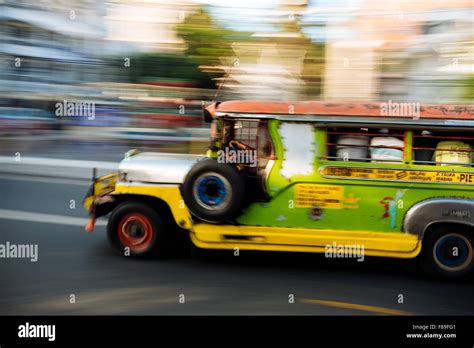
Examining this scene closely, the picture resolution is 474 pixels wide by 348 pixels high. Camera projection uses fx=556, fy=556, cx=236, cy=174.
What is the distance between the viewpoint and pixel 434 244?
20.2ft

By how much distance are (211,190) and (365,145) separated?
180 cm

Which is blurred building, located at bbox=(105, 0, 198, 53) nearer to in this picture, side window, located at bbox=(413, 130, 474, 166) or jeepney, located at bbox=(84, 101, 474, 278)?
jeepney, located at bbox=(84, 101, 474, 278)

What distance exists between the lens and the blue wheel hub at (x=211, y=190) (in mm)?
6279

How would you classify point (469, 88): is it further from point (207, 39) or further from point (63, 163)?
point (63, 163)

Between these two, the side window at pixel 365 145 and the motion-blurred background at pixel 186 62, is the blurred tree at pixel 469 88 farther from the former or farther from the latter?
the side window at pixel 365 145

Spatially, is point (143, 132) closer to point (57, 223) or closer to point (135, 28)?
point (135, 28)

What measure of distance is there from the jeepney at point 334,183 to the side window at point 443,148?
0.01m

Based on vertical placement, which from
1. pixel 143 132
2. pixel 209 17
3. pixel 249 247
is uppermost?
pixel 209 17

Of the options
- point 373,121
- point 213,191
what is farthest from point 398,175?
point 213,191

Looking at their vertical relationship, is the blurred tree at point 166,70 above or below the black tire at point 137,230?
above

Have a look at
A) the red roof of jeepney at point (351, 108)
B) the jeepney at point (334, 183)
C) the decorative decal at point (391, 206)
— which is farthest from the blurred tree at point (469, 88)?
the decorative decal at point (391, 206)

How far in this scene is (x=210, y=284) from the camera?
19.5ft

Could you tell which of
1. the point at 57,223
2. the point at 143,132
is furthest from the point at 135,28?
the point at 57,223

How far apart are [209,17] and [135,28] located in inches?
111
